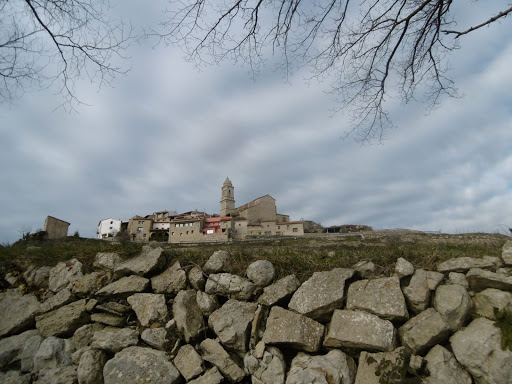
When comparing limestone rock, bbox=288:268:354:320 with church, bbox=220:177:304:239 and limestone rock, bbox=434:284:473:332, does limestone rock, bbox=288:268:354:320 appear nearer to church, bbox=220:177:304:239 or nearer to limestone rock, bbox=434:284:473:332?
limestone rock, bbox=434:284:473:332

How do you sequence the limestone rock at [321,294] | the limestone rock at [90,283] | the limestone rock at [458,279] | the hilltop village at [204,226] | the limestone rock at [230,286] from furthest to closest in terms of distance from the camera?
the hilltop village at [204,226], the limestone rock at [90,283], the limestone rock at [230,286], the limestone rock at [321,294], the limestone rock at [458,279]

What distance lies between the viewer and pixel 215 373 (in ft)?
13.3

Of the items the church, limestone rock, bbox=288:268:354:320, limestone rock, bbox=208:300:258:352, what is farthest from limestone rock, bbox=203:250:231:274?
the church

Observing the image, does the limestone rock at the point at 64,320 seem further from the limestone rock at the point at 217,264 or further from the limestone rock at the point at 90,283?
the limestone rock at the point at 217,264

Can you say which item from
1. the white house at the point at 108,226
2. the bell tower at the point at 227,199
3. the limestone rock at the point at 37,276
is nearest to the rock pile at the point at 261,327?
the limestone rock at the point at 37,276

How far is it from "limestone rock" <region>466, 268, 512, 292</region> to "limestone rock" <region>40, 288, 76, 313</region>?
7836mm

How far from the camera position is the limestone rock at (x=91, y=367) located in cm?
440

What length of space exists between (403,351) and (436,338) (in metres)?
0.51

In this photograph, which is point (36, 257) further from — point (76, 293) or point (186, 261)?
point (186, 261)

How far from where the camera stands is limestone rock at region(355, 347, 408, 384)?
346 cm

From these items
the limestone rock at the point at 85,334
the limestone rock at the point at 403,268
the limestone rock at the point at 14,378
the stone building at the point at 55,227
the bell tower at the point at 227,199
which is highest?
the bell tower at the point at 227,199

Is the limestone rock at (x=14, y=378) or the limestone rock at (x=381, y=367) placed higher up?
the limestone rock at (x=381, y=367)

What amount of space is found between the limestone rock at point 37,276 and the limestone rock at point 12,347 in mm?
1255

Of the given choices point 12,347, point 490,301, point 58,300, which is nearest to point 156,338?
point 58,300
